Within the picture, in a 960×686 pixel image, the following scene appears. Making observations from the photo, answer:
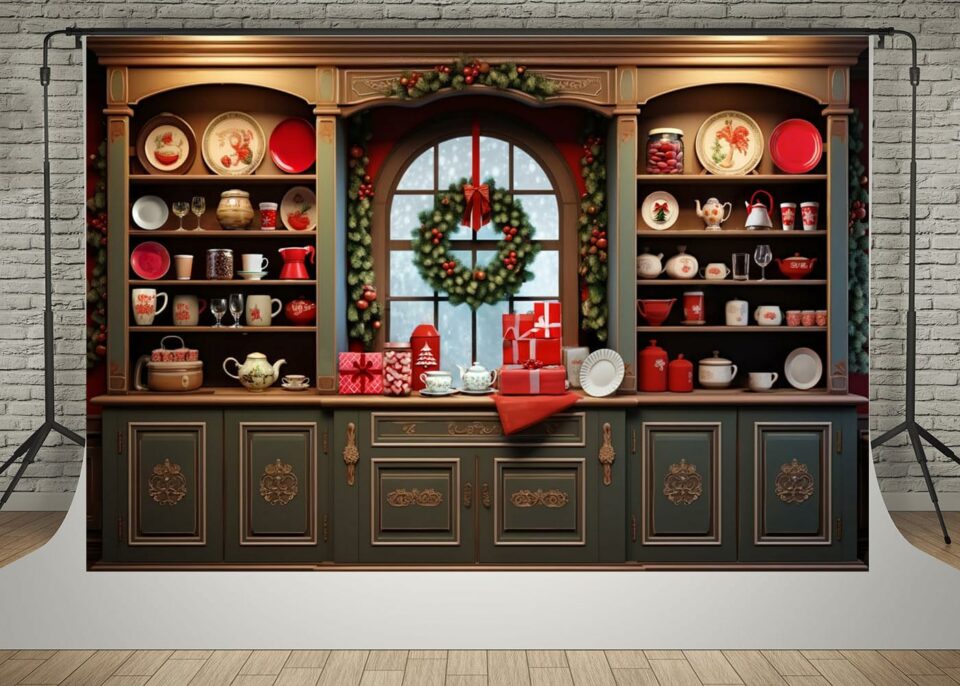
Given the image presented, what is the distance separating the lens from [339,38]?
13.1 ft

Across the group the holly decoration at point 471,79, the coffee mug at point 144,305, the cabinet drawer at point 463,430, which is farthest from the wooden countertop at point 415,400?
the holly decoration at point 471,79

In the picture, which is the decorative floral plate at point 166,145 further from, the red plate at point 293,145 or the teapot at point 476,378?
the teapot at point 476,378

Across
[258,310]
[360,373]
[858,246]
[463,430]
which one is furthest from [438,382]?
[858,246]

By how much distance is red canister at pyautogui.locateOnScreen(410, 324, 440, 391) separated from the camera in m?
4.27

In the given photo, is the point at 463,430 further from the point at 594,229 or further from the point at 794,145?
the point at 794,145

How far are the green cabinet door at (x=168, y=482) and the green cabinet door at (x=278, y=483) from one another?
0.27 ft

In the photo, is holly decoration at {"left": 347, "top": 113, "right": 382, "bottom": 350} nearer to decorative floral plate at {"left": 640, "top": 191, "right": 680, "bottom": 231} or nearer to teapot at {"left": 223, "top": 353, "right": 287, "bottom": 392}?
teapot at {"left": 223, "top": 353, "right": 287, "bottom": 392}

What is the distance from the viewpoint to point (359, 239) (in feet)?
14.4

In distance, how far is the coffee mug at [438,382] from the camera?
4.09m

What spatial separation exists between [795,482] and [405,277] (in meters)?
2.18

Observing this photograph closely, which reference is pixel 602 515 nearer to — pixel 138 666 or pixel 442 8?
pixel 138 666

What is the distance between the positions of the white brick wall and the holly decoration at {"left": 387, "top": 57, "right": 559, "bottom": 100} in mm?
328

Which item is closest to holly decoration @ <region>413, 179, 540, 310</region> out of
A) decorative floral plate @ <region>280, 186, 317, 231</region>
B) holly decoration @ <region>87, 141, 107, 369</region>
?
decorative floral plate @ <region>280, 186, 317, 231</region>

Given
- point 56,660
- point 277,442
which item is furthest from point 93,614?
point 277,442
